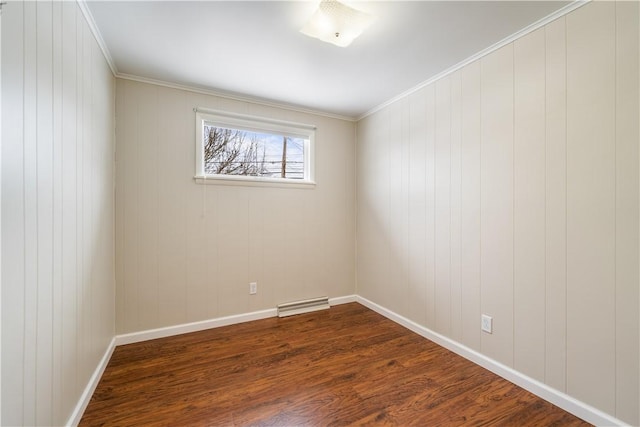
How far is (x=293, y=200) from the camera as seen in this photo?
3236 mm

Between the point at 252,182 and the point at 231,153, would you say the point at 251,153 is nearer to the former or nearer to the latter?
the point at 231,153

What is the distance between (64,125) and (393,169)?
8.70 ft

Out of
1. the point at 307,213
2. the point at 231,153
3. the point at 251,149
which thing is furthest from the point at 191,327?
the point at 251,149

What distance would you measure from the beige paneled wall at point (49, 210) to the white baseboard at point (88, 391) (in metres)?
0.04

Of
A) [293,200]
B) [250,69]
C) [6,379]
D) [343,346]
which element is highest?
[250,69]

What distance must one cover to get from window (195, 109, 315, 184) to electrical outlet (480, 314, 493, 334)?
7.22 feet

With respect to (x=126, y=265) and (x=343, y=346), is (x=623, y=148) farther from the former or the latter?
(x=126, y=265)

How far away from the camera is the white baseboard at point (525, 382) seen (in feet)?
5.01

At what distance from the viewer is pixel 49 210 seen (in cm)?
124

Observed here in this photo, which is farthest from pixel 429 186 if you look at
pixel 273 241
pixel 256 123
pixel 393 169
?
pixel 256 123

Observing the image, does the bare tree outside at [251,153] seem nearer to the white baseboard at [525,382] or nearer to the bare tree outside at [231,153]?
the bare tree outside at [231,153]

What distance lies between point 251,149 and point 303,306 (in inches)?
75.3

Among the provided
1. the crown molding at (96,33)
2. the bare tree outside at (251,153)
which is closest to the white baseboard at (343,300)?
the bare tree outside at (251,153)

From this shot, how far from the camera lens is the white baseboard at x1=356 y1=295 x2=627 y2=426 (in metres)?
1.53
